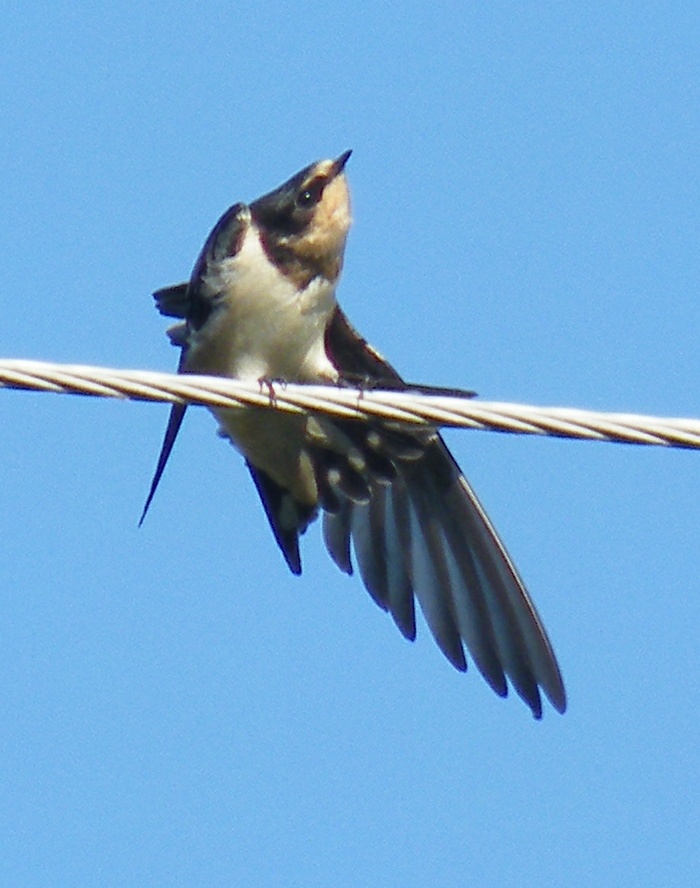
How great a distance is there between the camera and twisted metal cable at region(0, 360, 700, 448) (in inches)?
124

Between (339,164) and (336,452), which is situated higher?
(339,164)

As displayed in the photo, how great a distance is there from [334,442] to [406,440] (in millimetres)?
191

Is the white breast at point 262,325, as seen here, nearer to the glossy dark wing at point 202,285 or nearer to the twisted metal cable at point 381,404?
the glossy dark wing at point 202,285

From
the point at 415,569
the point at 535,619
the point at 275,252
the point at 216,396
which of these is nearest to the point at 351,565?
the point at 415,569

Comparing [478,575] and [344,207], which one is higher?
[344,207]

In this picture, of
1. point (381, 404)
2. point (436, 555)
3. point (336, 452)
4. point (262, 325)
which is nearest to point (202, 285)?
point (262, 325)


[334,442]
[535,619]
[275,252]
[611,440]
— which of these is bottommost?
[611,440]

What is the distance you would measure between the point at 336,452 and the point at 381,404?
2.05 metres

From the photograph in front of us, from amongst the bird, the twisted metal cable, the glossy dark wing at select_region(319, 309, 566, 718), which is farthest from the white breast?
the twisted metal cable

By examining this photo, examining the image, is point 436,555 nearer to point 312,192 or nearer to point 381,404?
point 312,192

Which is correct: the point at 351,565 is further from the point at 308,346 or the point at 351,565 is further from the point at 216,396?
the point at 216,396

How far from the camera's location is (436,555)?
17.9ft

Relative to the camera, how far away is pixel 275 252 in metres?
5.30

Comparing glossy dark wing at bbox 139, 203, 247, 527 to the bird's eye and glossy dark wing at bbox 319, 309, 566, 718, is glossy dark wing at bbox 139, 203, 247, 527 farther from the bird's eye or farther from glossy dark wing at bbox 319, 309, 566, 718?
glossy dark wing at bbox 319, 309, 566, 718
